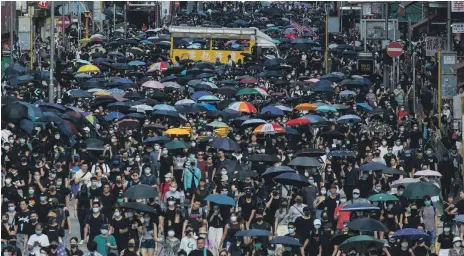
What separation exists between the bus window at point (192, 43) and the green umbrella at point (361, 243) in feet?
136

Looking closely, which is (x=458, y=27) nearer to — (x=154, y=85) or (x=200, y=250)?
(x=154, y=85)

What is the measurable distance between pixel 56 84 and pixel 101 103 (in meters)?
10.5

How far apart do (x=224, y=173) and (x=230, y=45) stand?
36.0m

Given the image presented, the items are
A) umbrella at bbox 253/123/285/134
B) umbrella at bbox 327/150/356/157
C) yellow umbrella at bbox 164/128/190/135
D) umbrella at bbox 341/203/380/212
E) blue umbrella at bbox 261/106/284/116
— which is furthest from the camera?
blue umbrella at bbox 261/106/284/116

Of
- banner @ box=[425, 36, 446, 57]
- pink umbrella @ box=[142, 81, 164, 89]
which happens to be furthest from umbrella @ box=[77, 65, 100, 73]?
banner @ box=[425, 36, 446, 57]

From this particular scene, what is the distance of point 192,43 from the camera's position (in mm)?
68188

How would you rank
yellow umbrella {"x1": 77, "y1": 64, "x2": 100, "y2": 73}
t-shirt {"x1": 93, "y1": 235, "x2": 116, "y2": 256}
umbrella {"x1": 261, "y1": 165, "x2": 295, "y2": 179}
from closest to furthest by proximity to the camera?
t-shirt {"x1": 93, "y1": 235, "x2": 116, "y2": 256} < umbrella {"x1": 261, "y1": 165, "x2": 295, "y2": 179} < yellow umbrella {"x1": 77, "y1": 64, "x2": 100, "y2": 73}

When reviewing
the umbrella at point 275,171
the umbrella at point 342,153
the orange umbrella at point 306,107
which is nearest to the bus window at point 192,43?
the orange umbrella at point 306,107

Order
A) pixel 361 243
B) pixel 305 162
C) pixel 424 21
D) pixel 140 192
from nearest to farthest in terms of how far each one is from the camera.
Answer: pixel 361 243, pixel 140 192, pixel 305 162, pixel 424 21

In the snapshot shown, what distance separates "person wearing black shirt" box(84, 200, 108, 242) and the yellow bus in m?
38.4

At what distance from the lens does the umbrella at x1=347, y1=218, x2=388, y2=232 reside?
1053 inches

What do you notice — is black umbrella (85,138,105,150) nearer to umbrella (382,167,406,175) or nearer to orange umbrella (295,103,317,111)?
umbrella (382,167,406,175)

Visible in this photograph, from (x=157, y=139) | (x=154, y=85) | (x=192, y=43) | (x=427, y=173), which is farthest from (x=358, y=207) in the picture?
(x=192, y=43)

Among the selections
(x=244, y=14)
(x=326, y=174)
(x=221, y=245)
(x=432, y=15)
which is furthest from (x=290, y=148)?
(x=244, y=14)
